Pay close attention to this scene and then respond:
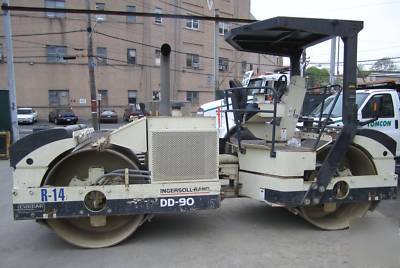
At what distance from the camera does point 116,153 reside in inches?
203

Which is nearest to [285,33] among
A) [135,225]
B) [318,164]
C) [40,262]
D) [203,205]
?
[318,164]

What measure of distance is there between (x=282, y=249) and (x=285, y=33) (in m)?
2.94

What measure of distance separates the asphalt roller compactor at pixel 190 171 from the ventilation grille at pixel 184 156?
1 centimetres

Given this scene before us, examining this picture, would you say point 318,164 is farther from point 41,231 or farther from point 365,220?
point 41,231

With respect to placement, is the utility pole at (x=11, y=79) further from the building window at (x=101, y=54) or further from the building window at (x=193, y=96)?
the building window at (x=193, y=96)

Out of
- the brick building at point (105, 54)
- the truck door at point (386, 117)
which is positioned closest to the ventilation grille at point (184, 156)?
the truck door at point (386, 117)

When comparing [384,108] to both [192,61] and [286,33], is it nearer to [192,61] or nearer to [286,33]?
[286,33]

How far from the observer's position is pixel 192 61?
4494 centimetres

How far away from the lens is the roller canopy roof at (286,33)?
505 cm

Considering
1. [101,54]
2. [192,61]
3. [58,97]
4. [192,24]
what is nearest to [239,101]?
[101,54]

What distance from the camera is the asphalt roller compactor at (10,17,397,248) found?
191 inches

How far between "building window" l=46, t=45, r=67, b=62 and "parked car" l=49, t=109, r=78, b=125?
17.0 feet

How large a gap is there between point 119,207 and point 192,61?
41011 mm

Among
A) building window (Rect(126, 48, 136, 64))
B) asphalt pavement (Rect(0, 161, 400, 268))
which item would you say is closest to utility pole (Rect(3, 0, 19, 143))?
asphalt pavement (Rect(0, 161, 400, 268))
